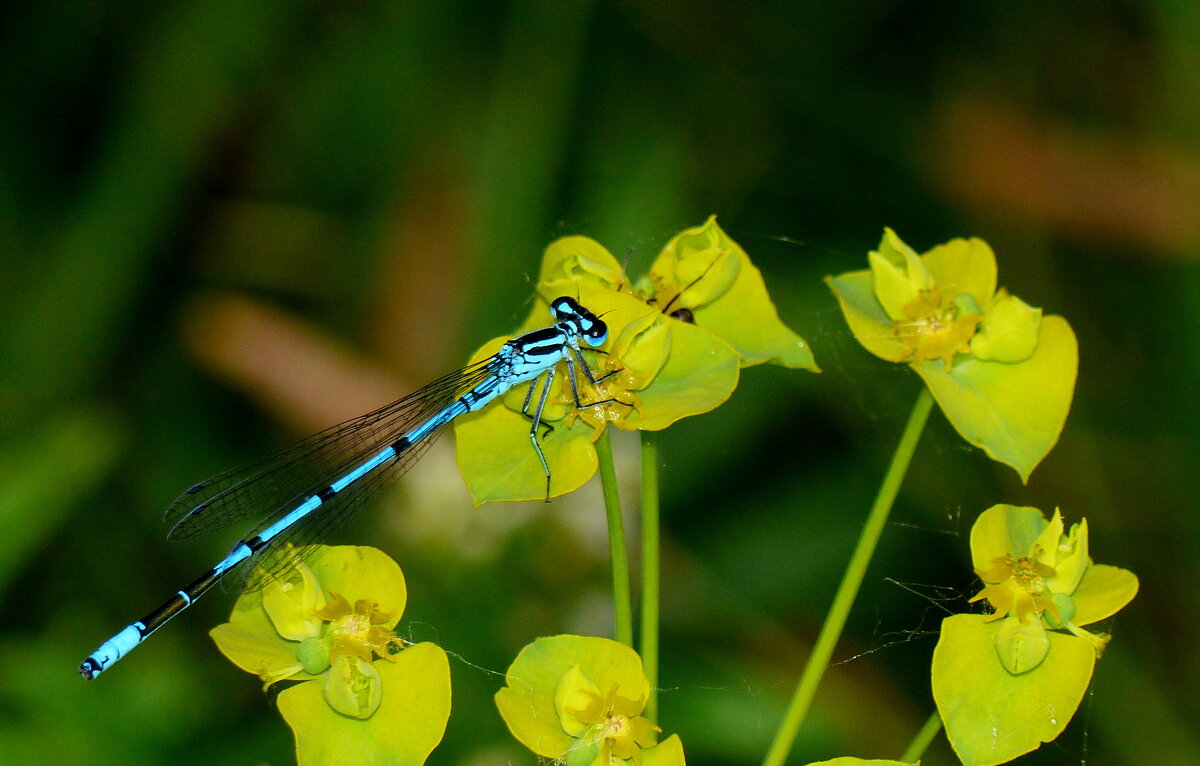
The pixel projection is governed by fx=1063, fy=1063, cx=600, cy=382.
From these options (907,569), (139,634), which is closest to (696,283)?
(139,634)

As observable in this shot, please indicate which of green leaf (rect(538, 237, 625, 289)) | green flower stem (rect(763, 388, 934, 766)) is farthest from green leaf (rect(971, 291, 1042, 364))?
green leaf (rect(538, 237, 625, 289))

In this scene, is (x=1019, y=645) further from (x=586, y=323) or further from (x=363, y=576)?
(x=363, y=576)

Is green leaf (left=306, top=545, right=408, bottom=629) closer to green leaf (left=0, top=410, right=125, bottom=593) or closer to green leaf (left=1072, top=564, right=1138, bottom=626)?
green leaf (left=1072, top=564, right=1138, bottom=626)

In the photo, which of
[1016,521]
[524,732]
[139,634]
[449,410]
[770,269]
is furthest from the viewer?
[770,269]

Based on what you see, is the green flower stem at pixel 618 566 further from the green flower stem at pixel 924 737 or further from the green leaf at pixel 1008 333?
the green leaf at pixel 1008 333

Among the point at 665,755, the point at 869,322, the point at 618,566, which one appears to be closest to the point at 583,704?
the point at 665,755

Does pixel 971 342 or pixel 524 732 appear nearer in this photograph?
pixel 524 732

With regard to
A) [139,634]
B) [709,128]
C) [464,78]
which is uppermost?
[464,78]

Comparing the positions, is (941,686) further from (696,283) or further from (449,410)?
(449,410)
